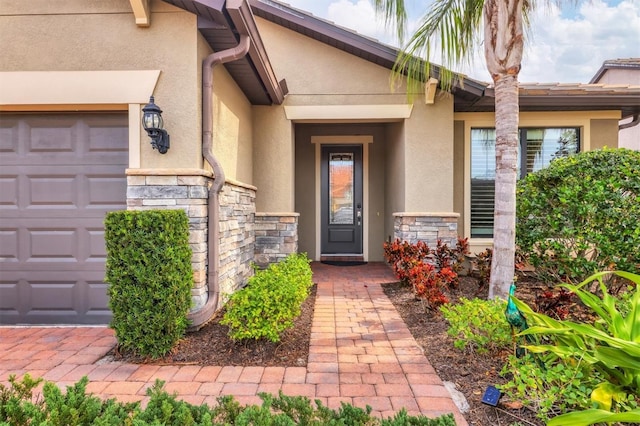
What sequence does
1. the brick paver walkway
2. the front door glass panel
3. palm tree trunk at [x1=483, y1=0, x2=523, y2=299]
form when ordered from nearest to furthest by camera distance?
the brick paver walkway
palm tree trunk at [x1=483, y1=0, x2=523, y2=299]
the front door glass panel

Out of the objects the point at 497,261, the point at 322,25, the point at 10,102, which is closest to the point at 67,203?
the point at 10,102

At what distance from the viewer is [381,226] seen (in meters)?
7.58

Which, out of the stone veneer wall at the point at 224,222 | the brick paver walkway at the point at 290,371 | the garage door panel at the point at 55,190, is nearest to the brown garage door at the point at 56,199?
the garage door panel at the point at 55,190

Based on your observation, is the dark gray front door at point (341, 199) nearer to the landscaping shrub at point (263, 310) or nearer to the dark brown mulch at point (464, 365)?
the dark brown mulch at point (464, 365)

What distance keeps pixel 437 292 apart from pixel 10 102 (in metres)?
4.99

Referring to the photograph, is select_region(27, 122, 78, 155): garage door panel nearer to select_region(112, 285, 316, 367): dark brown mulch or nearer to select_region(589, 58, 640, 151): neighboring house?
select_region(112, 285, 316, 367): dark brown mulch

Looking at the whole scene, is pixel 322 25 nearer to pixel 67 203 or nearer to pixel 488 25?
pixel 488 25

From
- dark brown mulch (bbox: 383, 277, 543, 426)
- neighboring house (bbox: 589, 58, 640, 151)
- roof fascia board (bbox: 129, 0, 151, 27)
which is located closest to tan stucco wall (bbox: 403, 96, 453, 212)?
dark brown mulch (bbox: 383, 277, 543, 426)

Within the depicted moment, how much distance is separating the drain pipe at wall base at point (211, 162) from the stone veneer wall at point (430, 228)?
3323 millimetres

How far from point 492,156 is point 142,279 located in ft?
19.7

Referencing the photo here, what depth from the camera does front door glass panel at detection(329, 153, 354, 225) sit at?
7.74m

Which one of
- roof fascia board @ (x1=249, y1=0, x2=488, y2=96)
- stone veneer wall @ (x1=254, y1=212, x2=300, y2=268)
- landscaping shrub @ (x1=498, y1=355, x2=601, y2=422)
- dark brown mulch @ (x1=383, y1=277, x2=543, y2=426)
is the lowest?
dark brown mulch @ (x1=383, y1=277, x2=543, y2=426)

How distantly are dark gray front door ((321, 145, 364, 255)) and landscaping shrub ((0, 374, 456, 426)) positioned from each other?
5938 millimetres

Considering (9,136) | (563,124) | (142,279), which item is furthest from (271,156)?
(563,124)
